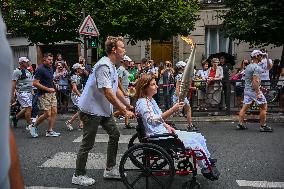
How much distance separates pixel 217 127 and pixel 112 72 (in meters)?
5.78

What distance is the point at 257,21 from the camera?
54.3 feet

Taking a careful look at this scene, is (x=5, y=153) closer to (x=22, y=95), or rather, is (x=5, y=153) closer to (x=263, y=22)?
(x=22, y=95)

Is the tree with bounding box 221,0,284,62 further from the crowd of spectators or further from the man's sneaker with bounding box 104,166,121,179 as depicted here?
the man's sneaker with bounding box 104,166,121,179

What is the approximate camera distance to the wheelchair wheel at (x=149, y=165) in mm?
4738

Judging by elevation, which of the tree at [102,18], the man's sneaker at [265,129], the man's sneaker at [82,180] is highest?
the tree at [102,18]

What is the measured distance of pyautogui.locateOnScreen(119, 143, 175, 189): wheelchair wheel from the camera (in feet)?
15.5

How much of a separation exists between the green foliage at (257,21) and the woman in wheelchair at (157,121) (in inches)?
467

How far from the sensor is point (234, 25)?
57.7 ft

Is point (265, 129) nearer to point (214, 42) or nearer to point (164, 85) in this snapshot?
point (164, 85)

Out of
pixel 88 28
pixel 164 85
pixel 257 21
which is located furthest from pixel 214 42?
pixel 88 28

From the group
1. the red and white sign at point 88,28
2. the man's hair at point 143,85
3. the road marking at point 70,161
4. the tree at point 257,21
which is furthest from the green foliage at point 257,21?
the man's hair at point 143,85

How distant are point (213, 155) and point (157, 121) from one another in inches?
90.6

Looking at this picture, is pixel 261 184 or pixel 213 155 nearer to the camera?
pixel 261 184

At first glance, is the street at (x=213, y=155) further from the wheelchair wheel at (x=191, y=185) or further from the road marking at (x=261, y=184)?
the wheelchair wheel at (x=191, y=185)
